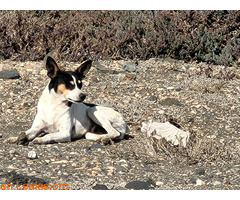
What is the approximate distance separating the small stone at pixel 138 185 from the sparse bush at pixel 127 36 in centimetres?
660

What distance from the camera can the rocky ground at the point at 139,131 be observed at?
9.18 metres

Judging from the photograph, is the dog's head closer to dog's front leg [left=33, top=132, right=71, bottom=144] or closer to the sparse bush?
dog's front leg [left=33, top=132, right=71, bottom=144]

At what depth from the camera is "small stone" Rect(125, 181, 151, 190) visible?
8766mm

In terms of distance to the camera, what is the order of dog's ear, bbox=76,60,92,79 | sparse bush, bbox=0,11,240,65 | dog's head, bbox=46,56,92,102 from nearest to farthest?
1. dog's head, bbox=46,56,92,102
2. dog's ear, bbox=76,60,92,79
3. sparse bush, bbox=0,11,240,65

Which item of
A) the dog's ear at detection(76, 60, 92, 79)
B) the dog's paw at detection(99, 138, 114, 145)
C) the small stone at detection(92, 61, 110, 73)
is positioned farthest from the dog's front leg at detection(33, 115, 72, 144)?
the small stone at detection(92, 61, 110, 73)

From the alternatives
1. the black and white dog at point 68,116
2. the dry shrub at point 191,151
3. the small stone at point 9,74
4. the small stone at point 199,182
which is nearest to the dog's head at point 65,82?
the black and white dog at point 68,116

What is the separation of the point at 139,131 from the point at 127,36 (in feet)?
14.4

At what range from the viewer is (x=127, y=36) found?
51.3 feet

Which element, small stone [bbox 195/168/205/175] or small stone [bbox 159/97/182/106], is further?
small stone [bbox 159/97/182/106]

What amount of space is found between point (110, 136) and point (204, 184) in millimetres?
2324

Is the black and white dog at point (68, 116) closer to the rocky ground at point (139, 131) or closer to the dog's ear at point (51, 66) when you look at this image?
the dog's ear at point (51, 66)

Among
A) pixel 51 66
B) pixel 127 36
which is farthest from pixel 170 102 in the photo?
pixel 51 66

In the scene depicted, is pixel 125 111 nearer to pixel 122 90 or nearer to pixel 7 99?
pixel 122 90

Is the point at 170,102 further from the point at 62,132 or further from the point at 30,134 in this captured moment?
the point at 30,134
